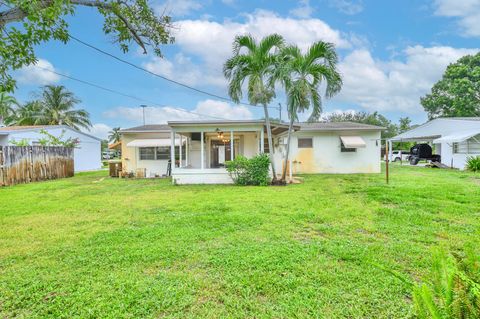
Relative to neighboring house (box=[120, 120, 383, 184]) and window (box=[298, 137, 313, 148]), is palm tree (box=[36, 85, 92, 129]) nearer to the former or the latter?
neighboring house (box=[120, 120, 383, 184])

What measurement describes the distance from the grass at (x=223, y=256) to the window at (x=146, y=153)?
29.6 ft

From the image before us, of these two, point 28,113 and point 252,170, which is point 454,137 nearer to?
point 252,170

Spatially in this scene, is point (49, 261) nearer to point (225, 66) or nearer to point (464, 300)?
point (464, 300)

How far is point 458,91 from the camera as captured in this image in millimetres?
31609

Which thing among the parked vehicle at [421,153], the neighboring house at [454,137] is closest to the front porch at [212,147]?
the neighboring house at [454,137]

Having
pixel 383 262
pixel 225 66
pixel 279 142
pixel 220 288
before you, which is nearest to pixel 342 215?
pixel 383 262

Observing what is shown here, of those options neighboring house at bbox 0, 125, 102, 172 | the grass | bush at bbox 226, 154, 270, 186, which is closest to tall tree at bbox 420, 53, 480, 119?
the grass

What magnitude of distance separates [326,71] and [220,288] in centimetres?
958

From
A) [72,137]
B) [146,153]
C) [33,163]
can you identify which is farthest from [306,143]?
[72,137]

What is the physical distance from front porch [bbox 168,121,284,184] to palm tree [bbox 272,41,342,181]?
195cm

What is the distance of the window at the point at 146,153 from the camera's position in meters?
16.0

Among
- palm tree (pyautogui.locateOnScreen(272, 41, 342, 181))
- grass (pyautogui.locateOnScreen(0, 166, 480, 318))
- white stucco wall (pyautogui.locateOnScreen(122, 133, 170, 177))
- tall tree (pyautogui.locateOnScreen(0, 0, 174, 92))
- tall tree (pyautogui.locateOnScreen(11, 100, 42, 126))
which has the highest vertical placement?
tall tree (pyautogui.locateOnScreen(11, 100, 42, 126))

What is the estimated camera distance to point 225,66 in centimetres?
1095

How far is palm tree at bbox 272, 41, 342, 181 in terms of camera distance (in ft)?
33.1
